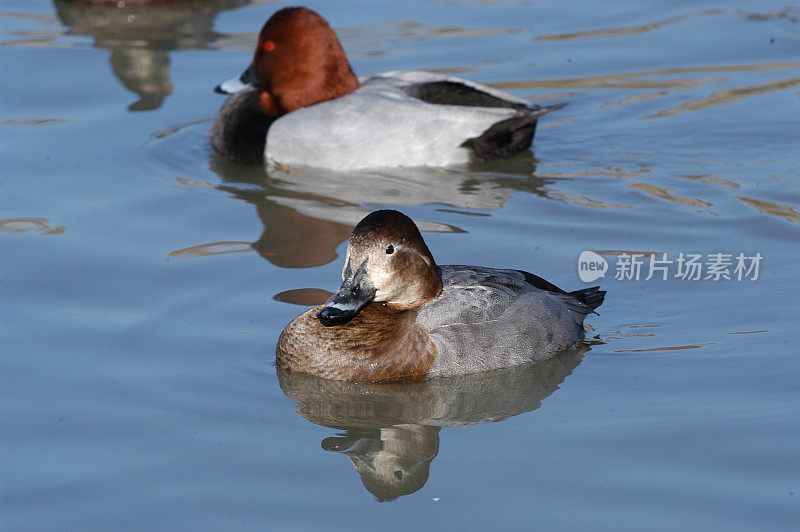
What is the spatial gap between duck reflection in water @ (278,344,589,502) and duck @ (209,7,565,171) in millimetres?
2996

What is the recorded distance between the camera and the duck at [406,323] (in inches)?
199

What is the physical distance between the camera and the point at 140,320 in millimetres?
5809

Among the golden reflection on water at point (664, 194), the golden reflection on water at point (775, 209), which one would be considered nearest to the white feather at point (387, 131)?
the golden reflection on water at point (664, 194)

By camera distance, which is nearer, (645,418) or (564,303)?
(645,418)

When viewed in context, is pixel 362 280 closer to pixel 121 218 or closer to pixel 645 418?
pixel 645 418

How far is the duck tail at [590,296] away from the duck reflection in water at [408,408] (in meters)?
0.32

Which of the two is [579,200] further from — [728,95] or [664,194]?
[728,95]

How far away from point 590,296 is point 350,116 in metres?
2.98

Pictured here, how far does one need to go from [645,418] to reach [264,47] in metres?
4.91

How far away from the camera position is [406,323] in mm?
5211

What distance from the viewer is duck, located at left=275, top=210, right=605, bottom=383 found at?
5.05 metres

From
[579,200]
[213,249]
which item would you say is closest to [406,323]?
[213,249]

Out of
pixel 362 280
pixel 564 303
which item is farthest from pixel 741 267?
pixel 362 280

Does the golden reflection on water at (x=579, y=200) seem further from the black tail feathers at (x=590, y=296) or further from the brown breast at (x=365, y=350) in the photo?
the brown breast at (x=365, y=350)
